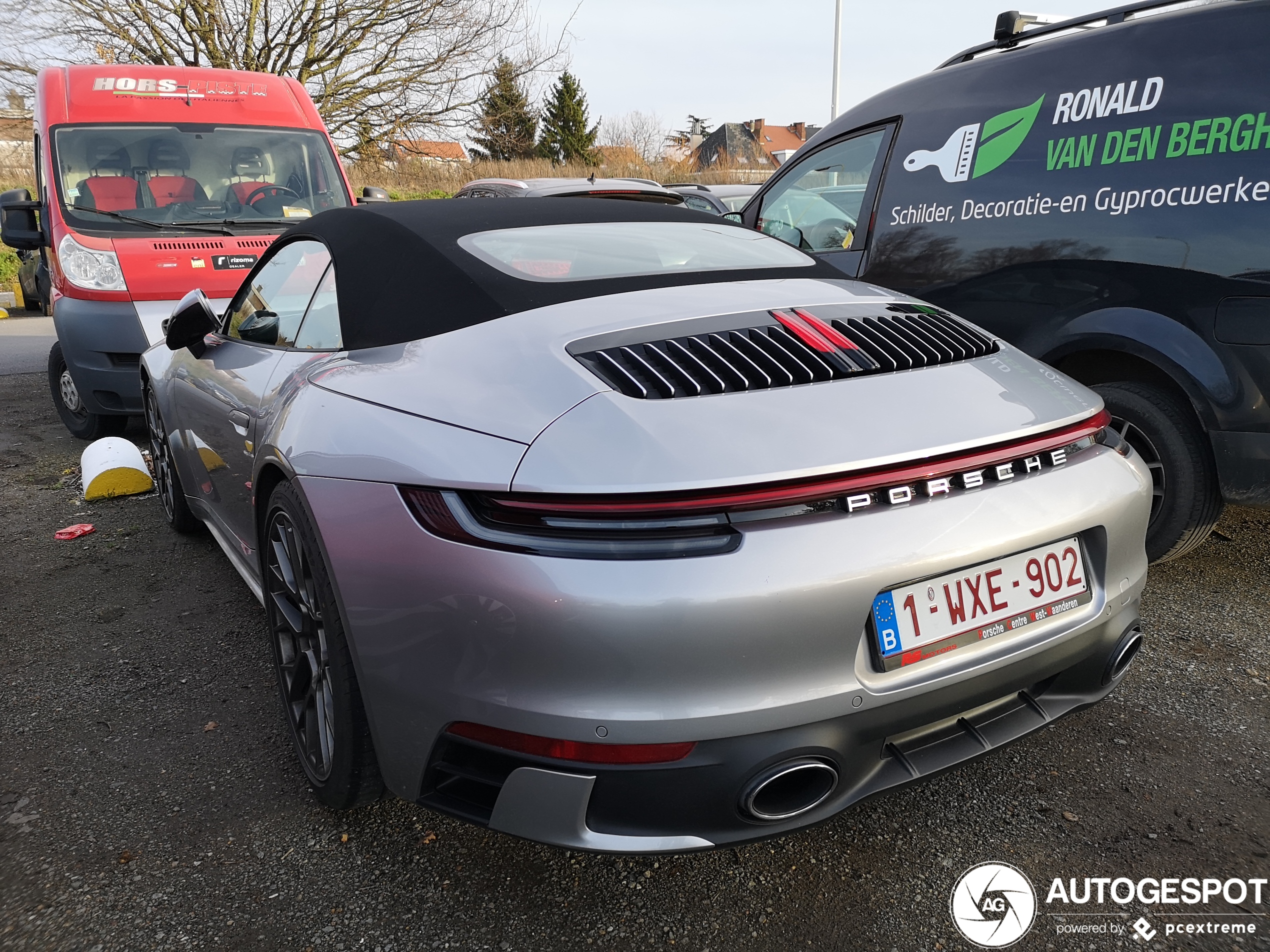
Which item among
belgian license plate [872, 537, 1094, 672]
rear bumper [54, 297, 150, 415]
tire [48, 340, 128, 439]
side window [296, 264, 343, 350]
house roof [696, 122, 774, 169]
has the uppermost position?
side window [296, 264, 343, 350]

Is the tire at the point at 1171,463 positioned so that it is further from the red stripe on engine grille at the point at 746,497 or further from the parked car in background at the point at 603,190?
the parked car in background at the point at 603,190

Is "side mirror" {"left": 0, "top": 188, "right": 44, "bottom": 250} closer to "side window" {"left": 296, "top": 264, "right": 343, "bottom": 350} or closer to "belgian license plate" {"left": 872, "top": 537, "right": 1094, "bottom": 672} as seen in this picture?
"side window" {"left": 296, "top": 264, "right": 343, "bottom": 350}

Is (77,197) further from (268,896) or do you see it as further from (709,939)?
(709,939)

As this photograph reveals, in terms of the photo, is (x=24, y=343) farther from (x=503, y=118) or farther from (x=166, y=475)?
(x=503, y=118)

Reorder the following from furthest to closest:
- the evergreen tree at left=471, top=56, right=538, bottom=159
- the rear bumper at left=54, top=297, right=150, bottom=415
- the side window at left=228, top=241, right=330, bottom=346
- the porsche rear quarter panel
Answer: the evergreen tree at left=471, top=56, right=538, bottom=159
the rear bumper at left=54, top=297, right=150, bottom=415
the side window at left=228, top=241, right=330, bottom=346
the porsche rear quarter panel

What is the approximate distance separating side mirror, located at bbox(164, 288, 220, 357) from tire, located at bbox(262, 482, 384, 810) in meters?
1.15

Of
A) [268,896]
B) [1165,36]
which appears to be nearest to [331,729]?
[268,896]

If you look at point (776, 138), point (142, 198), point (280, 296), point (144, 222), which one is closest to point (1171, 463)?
point (280, 296)

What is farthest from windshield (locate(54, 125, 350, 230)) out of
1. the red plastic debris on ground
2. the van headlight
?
the red plastic debris on ground

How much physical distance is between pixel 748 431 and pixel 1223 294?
212cm

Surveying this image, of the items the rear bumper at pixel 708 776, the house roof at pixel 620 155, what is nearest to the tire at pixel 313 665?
the rear bumper at pixel 708 776

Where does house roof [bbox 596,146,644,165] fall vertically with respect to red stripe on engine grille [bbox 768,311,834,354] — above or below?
below

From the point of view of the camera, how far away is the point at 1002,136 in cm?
356

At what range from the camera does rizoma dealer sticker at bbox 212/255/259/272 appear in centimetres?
604
